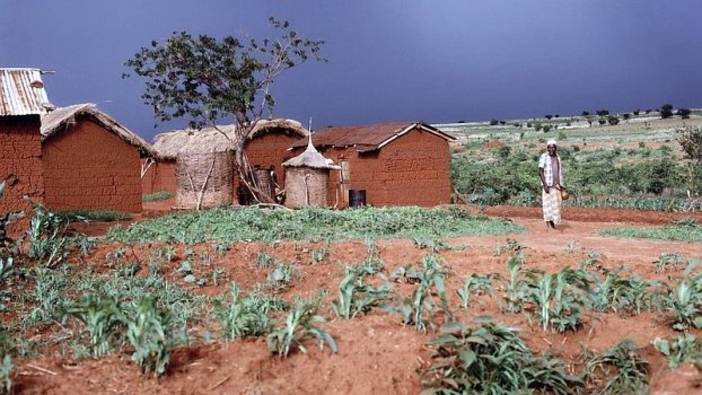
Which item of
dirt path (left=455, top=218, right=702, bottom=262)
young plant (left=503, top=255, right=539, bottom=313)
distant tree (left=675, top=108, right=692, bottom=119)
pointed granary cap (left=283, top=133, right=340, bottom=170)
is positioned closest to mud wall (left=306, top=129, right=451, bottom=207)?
pointed granary cap (left=283, top=133, right=340, bottom=170)

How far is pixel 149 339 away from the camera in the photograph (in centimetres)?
436

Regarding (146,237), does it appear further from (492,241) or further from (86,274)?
(492,241)

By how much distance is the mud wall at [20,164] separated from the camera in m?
13.4

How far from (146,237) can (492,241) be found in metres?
5.11

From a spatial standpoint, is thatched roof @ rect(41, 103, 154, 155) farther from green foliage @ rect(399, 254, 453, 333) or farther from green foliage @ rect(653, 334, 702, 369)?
green foliage @ rect(653, 334, 702, 369)

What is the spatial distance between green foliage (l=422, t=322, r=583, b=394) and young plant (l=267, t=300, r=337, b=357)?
0.64 metres

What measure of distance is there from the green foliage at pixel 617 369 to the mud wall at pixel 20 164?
10.9 m

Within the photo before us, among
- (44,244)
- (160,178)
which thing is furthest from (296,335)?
(160,178)

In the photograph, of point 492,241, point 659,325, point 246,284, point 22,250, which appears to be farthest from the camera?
point 492,241

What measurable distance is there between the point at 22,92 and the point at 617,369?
462 inches

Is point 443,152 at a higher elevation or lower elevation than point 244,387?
higher

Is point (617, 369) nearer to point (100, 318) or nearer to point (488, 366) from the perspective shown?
point (488, 366)

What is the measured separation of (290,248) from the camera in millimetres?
9305

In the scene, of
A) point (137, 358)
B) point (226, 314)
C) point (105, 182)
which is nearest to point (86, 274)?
point (226, 314)
